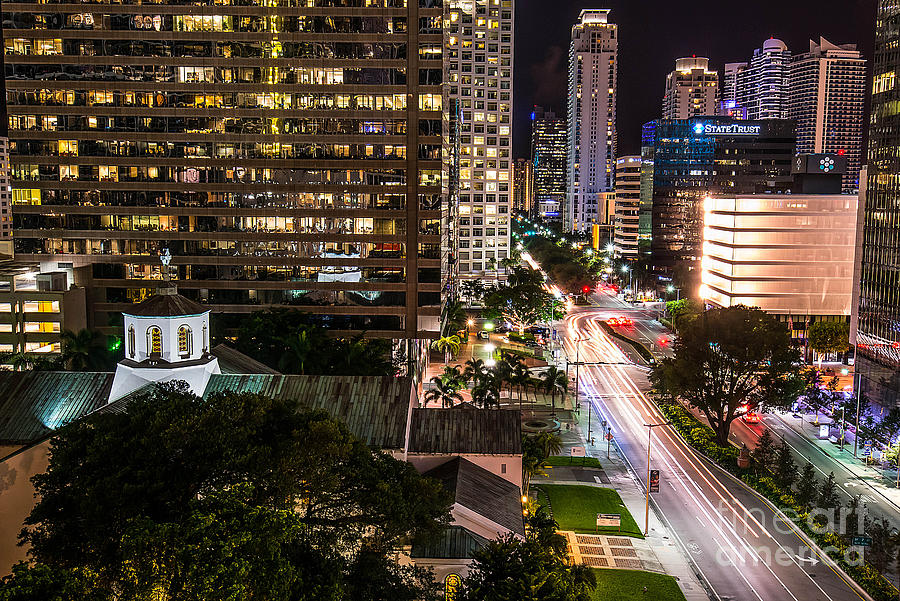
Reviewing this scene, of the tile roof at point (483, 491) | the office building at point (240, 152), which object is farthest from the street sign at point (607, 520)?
the office building at point (240, 152)

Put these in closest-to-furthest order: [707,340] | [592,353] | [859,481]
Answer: [859,481], [707,340], [592,353]

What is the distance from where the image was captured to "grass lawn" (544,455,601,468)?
67750mm

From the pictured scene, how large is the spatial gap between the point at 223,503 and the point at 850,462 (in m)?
62.5

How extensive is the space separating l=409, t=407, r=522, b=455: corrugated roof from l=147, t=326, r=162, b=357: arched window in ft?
53.7

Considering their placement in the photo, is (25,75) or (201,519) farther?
(25,75)

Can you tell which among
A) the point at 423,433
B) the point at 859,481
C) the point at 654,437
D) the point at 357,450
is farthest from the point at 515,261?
the point at 357,450

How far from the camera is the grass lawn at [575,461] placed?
2667 inches

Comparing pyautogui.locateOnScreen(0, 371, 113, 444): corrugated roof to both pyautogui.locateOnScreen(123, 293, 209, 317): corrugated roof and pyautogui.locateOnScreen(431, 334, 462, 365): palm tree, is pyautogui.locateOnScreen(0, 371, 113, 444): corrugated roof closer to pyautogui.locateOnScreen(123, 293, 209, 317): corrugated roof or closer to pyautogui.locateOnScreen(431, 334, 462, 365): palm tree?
pyautogui.locateOnScreen(123, 293, 209, 317): corrugated roof

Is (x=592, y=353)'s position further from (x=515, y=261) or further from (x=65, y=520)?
(x=65, y=520)

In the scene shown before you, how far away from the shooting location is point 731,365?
72.8 m

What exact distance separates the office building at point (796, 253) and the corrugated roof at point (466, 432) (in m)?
83.2

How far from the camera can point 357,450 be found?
31.7 meters

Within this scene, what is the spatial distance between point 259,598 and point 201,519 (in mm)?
3095

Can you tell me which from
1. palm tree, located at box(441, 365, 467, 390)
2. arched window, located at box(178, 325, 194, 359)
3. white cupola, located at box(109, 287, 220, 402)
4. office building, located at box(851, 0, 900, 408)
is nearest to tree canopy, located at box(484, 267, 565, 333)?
palm tree, located at box(441, 365, 467, 390)
